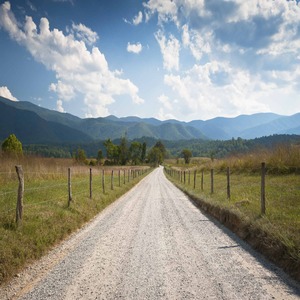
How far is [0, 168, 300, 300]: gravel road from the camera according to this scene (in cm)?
450

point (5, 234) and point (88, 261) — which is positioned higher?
point (5, 234)

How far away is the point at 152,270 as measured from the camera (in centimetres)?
548

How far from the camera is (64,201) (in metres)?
11.8

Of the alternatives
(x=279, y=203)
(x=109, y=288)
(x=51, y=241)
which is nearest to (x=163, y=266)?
(x=109, y=288)

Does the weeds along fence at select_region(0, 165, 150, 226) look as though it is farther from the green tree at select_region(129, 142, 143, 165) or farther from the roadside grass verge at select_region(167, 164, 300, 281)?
the green tree at select_region(129, 142, 143, 165)

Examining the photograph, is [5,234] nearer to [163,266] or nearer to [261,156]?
[163,266]

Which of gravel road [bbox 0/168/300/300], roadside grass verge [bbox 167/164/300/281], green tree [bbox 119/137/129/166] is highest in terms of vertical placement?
green tree [bbox 119/137/129/166]

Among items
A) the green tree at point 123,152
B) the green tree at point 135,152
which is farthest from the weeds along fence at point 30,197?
the green tree at point 135,152

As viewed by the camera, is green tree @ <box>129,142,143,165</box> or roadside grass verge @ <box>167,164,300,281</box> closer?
roadside grass verge @ <box>167,164,300,281</box>

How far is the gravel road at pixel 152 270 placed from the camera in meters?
4.50

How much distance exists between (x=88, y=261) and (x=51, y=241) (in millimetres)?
1948

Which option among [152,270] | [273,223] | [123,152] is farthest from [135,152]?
[152,270]

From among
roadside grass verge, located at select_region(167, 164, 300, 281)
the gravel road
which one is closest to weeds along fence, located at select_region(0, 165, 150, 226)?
the gravel road

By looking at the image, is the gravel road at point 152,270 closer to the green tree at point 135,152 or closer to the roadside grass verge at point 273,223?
the roadside grass verge at point 273,223
